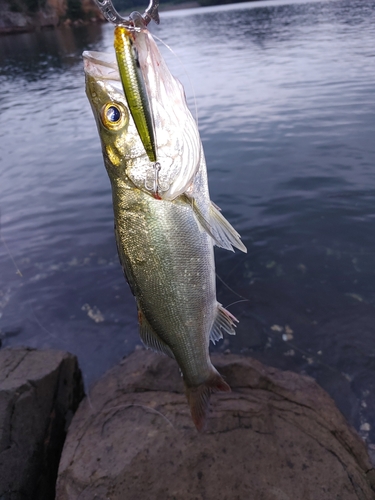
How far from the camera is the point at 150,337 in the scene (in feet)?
9.32

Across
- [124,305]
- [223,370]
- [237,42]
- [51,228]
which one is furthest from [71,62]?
[223,370]

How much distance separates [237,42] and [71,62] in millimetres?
15900

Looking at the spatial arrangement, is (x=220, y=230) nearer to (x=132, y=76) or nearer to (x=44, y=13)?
(x=132, y=76)

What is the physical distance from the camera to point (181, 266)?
8.40 feet

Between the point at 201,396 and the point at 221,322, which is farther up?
the point at 221,322

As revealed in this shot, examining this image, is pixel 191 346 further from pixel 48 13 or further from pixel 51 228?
pixel 48 13

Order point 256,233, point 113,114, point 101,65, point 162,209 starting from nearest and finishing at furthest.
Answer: point 101,65, point 113,114, point 162,209, point 256,233

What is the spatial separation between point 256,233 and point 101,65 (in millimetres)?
5530

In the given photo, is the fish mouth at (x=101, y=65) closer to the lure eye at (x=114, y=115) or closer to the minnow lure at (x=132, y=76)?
the lure eye at (x=114, y=115)

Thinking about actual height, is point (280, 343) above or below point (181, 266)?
below

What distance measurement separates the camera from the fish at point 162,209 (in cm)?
224

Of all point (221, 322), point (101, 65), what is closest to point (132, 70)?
point (101, 65)

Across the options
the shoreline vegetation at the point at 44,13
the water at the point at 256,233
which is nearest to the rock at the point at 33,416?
the water at the point at 256,233

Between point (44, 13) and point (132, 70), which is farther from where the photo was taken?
point (44, 13)
